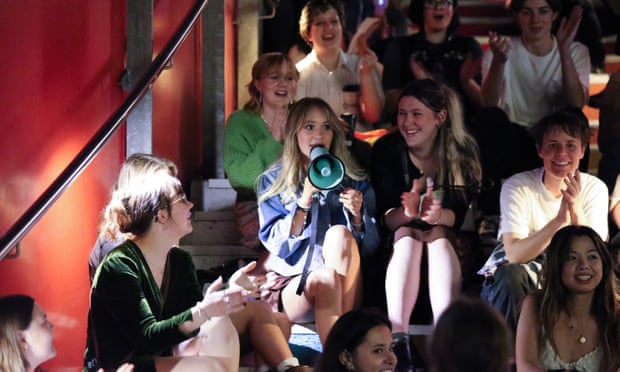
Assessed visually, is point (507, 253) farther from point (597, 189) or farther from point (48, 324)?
point (48, 324)

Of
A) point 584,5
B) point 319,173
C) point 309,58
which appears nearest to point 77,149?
point 319,173

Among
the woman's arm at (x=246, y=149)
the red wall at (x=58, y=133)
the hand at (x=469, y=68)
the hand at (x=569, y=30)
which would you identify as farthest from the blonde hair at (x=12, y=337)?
the hand at (x=569, y=30)

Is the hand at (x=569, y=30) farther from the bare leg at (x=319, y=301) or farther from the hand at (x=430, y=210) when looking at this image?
the bare leg at (x=319, y=301)

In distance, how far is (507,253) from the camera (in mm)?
5531

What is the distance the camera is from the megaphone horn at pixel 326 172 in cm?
543

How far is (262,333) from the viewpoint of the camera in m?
5.09

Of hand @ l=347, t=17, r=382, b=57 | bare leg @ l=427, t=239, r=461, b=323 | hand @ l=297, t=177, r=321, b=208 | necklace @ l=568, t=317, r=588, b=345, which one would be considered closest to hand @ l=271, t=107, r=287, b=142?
hand @ l=297, t=177, r=321, b=208

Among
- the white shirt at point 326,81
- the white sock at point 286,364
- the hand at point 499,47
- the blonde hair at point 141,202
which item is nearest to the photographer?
the blonde hair at point 141,202

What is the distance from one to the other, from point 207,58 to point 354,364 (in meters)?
2.58

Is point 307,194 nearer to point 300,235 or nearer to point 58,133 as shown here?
point 300,235

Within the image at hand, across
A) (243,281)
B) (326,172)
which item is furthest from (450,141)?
(243,281)

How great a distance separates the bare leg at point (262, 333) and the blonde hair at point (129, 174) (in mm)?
558

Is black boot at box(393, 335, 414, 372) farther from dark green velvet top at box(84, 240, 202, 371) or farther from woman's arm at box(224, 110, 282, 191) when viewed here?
woman's arm at box(224, 110, 282, 191)

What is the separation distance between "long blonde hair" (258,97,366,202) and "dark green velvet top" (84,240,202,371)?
112cm
